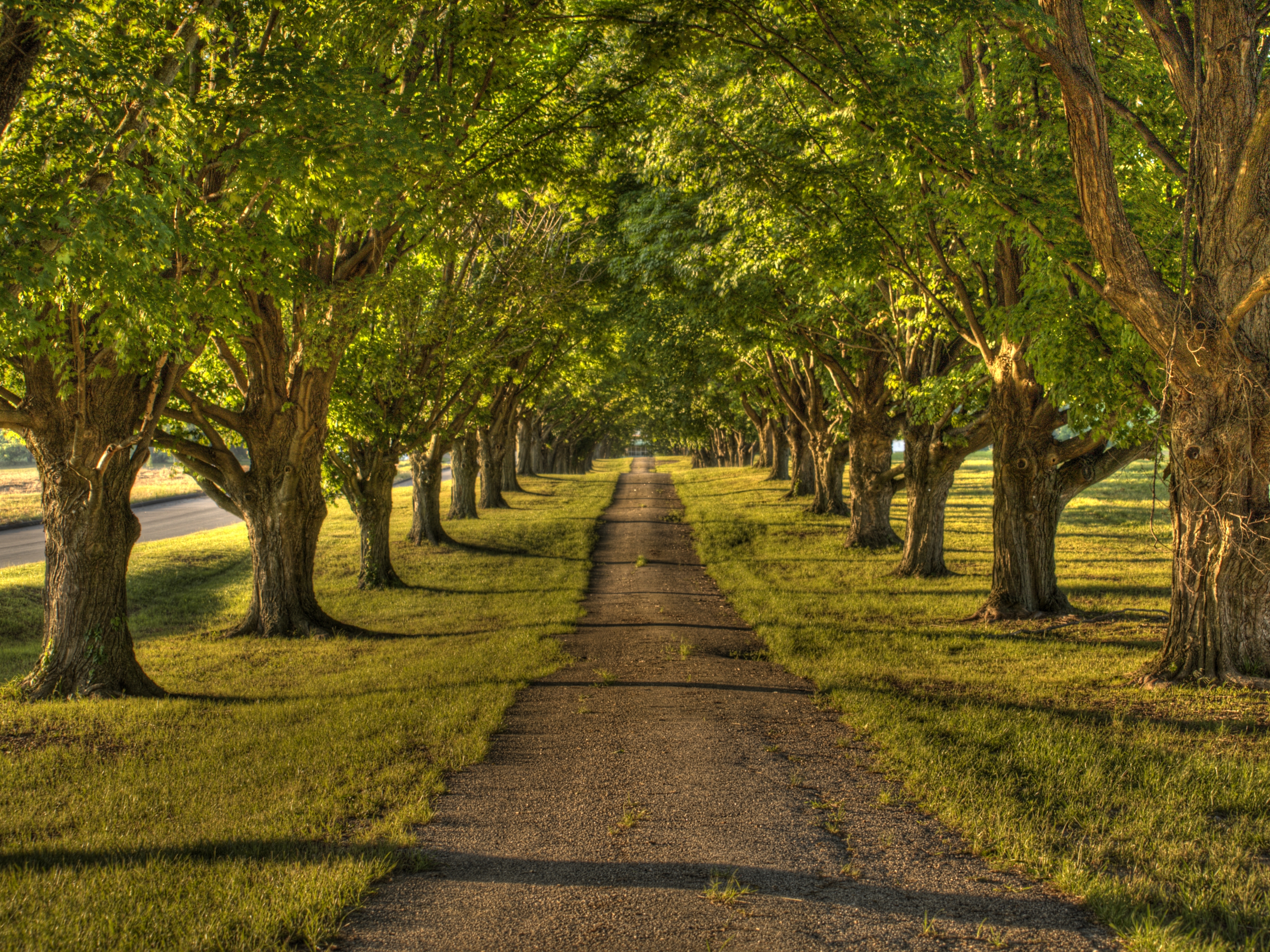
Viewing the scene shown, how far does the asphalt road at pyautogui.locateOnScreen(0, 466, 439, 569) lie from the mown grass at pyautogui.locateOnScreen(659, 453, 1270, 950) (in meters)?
15.7

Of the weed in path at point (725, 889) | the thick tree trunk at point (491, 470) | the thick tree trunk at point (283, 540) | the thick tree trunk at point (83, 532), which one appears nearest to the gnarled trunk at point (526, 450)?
the thick tree trunk at point (491, 470)

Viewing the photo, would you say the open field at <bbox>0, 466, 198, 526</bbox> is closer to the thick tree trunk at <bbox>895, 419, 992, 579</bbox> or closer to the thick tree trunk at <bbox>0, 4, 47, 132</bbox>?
the thick tree trunk at <bbox>0, 4, 47, 132</bbox>

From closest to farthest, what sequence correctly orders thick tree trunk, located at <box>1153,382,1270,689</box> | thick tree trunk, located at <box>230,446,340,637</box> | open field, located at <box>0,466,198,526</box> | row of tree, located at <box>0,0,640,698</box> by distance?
row of tree, located at <box>0,0,640,698</box>, thick tree trunk, located at <box>1153,382,1270,689</box>, thick tree trunk, located at <box>230,446,340,637</box>, open field, located at <box>0,466,198,526</box>

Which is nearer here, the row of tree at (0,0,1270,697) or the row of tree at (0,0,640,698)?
the row of tree at (0,0,640,698)

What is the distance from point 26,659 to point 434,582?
Answer: 6.88 metres

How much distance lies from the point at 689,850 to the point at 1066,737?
12.0ft

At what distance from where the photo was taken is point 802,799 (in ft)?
18.1

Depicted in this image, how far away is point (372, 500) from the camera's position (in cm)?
1619

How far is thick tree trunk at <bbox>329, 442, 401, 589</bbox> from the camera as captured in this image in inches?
631

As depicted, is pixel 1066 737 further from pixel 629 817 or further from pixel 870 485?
pixel 870 485

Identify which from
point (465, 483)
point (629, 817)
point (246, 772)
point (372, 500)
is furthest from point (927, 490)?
point (465, 483)

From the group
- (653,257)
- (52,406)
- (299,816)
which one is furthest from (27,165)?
(653,257)

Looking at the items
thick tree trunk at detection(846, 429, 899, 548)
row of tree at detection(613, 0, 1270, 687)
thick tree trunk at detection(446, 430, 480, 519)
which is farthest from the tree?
thick tree trunk at detection(446, 430, 480, 519)

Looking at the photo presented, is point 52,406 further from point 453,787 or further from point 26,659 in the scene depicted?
point 453,787
